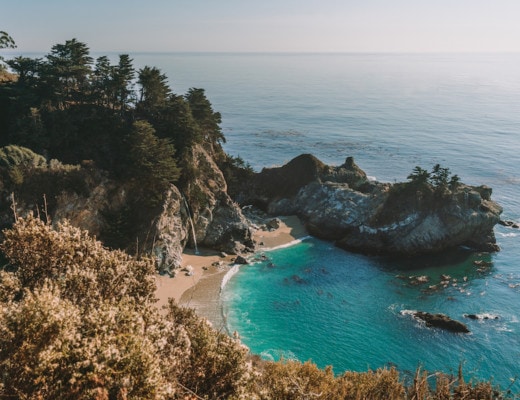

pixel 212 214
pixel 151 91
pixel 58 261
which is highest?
pixel 151 91

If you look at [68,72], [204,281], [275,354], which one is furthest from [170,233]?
[68,72]

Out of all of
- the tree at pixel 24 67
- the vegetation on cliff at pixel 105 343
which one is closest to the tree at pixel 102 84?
the tree at pixel 24 67

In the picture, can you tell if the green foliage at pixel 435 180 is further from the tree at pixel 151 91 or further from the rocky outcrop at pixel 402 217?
the tree at pixel 151 91

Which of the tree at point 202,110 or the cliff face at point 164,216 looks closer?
the cliff face at point 164,216

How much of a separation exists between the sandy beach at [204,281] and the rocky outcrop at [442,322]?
80.6 feet

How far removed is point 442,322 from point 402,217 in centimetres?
2506

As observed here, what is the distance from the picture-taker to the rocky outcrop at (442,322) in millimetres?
47312

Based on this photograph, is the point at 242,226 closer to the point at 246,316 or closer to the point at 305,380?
the point at 246,316

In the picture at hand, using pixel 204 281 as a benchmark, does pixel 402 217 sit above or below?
above

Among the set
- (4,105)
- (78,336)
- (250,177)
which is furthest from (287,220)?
(78,336)

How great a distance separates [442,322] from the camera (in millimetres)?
48094

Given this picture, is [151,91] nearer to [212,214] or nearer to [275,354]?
[212,214]

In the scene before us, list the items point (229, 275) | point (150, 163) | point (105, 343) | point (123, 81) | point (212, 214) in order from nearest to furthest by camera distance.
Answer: point (105, 343) → point (150, 163) → point (229, 275) → point (123, 81) → point (212, 214)

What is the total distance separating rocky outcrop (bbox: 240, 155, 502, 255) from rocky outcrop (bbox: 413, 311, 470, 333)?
1926 cm
